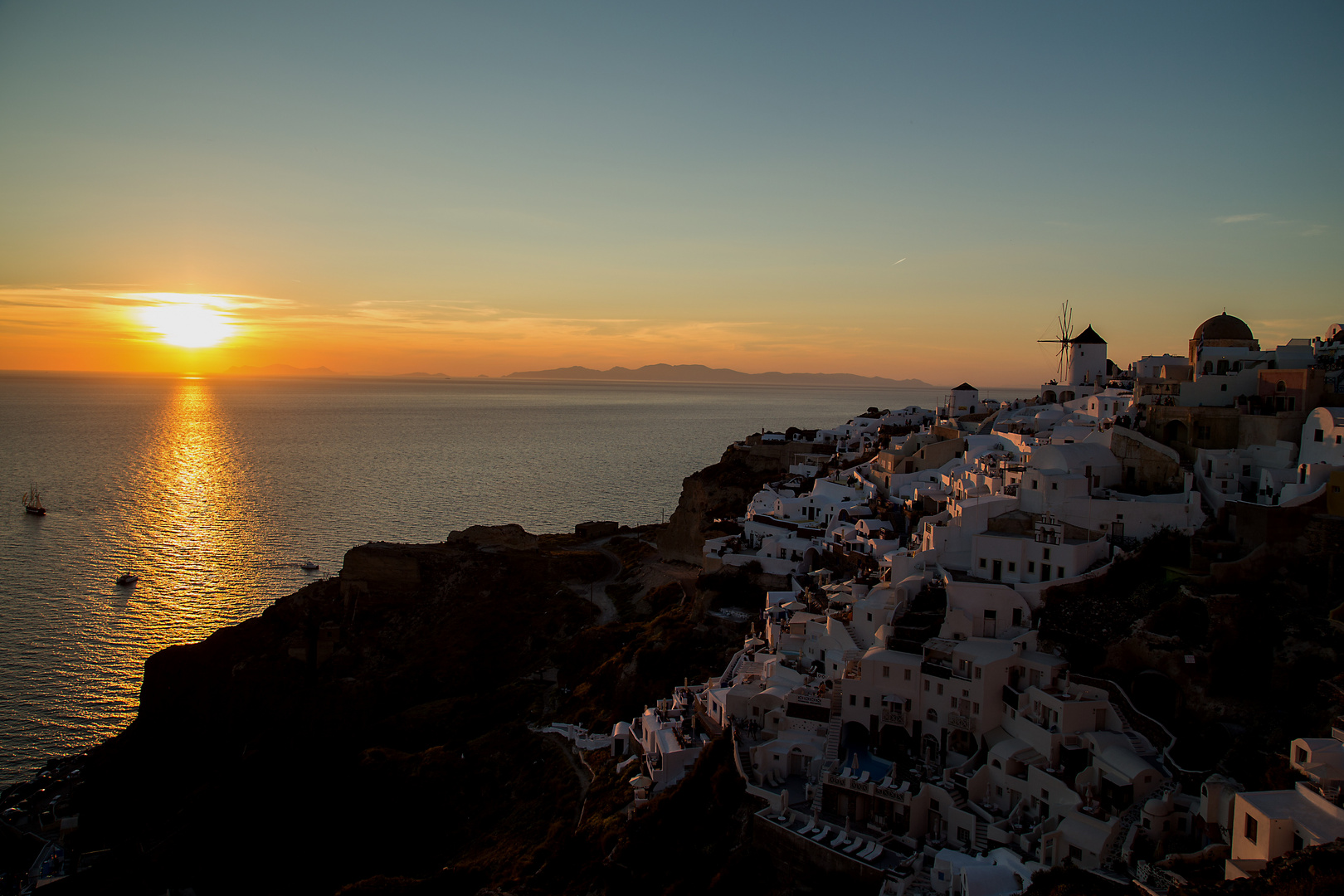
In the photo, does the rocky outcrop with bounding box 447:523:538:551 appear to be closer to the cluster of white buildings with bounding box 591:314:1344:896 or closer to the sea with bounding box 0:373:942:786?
the sea with bounding box 0:373:942:786

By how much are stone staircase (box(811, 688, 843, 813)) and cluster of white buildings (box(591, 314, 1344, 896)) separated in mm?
49

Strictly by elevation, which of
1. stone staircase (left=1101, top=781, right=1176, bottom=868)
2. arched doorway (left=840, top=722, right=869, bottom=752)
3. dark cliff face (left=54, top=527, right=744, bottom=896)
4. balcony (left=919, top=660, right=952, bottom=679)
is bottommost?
dark cliff face (left=54, top=527, right=744, bottom=896)

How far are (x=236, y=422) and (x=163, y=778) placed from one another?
146m

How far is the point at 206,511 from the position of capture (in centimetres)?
7162

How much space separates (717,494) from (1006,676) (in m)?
31.9

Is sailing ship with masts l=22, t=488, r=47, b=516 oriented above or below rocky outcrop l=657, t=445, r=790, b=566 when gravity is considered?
below

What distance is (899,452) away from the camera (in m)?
40.8

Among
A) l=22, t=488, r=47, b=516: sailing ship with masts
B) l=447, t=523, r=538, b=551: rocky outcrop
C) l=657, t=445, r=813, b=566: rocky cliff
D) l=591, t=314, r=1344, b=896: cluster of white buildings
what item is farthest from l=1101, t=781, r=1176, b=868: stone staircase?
l=22, t=488, r=47, b=516: sailing ship with masts

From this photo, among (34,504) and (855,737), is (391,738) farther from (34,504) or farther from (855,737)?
(34,504)

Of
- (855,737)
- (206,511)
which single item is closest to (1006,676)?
(855,737)

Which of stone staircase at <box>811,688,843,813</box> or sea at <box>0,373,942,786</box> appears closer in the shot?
stone staircase at <box>811,688,843,813</box>

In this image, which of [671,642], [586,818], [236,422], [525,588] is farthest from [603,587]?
[236,422]

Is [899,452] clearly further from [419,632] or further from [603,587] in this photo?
[419,632]

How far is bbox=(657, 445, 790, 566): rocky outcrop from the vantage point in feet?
161
